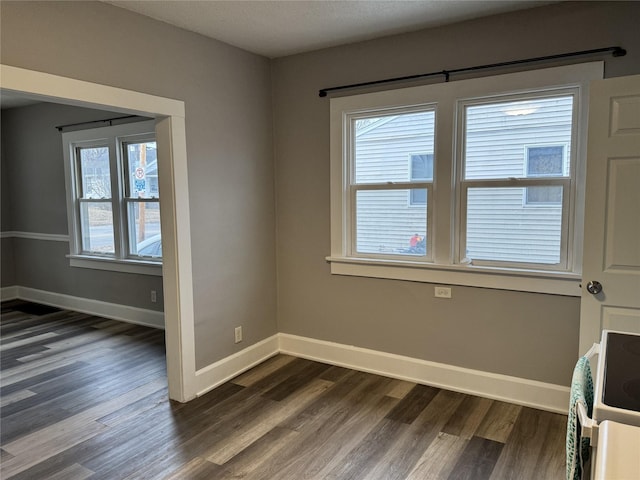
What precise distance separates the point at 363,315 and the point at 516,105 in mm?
1870

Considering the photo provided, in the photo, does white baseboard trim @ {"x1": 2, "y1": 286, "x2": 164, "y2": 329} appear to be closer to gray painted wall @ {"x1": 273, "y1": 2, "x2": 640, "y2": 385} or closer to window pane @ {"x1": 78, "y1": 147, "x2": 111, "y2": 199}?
window pane @ {"x1": 78, "y1": 147, "x2": 111, "y2": 199}

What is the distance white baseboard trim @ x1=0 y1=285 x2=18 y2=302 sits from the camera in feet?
19.8

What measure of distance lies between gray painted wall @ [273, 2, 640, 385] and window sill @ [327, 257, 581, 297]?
54 mm

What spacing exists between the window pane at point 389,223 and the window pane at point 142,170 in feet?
7.64

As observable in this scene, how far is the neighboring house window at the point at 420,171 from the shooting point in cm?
325

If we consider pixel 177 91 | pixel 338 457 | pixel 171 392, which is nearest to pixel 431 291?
pixel 338 457

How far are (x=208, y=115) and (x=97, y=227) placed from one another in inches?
111

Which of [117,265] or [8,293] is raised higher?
[117,265]

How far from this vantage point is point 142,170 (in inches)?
188

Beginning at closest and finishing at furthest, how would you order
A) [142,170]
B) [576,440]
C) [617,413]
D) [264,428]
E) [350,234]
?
1. [617,413]
2. [576,440]
3. [264,428]
4. [350,234]
5. [142,170]

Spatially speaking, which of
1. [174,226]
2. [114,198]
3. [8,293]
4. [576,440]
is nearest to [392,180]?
[174,226]

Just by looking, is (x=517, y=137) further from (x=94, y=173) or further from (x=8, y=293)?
(x=8, y=293)

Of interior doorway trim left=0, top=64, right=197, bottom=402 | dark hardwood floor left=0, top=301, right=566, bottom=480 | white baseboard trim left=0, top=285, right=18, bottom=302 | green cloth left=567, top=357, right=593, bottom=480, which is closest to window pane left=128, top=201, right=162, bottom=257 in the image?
dark hardwood floor left=0, top=301, right=566, bottom=480

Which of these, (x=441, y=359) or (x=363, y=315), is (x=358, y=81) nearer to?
(x=363, y=315)
